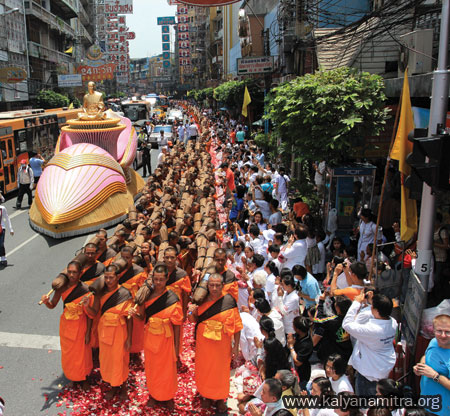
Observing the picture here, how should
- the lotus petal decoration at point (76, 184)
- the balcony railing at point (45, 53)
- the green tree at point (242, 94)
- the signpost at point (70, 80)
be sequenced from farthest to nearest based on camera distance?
the signpost at point (70, 80)
the balcony railing at point (45, 53)
the green tree at point (242, 94)
the lotus petal decoration at point (76, 184)

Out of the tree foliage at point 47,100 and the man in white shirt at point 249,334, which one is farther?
the tree foliage at point 47,100

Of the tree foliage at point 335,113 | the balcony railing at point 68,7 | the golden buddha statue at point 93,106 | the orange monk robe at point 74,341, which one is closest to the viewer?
the orange monk robe at point 74,341

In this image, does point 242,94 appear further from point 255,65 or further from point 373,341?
point 373,341

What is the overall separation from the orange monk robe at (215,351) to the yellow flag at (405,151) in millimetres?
2129

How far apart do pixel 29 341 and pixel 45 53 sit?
4664cm

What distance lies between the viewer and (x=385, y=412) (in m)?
3.45

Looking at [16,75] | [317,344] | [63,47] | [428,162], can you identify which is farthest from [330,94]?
[63,47]

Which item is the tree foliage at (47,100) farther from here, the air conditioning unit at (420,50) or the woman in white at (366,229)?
the woman in white at (366,229)

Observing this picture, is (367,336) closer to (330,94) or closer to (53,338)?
(53,338)

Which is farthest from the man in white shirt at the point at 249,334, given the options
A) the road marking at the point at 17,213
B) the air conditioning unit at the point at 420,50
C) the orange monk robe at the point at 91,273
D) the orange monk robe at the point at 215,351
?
the road marking at the point at 17,213

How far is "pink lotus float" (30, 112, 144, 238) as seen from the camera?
11.5m

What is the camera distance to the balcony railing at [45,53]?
4344 cm

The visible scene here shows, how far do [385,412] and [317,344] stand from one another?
1.53 metres

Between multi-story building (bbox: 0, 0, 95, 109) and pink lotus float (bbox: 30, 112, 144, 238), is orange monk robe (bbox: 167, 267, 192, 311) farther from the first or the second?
multi-story building (bbox: 0, 0, 95, 109)
